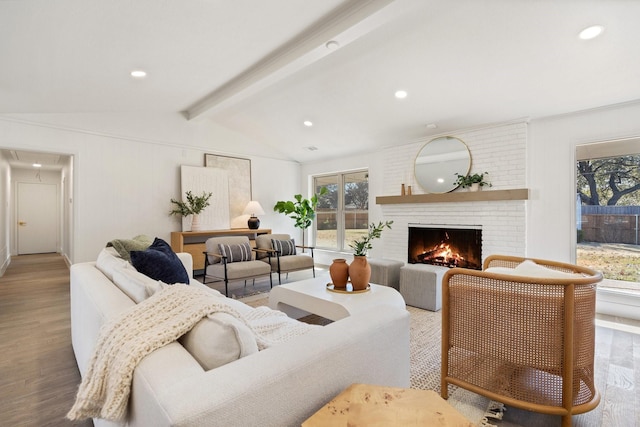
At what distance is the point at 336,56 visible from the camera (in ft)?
11.4

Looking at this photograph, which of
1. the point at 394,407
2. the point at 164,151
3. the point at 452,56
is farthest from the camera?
the point at 164,151

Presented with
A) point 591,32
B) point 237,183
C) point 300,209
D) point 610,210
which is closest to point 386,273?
point 610,210

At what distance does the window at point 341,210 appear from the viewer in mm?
6332

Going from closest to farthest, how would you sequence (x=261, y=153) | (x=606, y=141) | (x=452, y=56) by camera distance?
(x=452, y=56) → (x=606, y=141) → (x=261, y=153)

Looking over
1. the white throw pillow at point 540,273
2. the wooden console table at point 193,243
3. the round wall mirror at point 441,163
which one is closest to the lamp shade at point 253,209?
the wooden console table at point 193,243

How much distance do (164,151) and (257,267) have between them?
2.83 m

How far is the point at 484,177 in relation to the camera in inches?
171

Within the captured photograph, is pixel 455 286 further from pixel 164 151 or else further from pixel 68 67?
pixel 164 151

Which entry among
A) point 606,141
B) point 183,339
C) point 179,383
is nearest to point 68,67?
point 183,339

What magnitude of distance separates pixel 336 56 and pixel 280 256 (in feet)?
9.42

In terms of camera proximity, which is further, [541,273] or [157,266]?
[157,266]

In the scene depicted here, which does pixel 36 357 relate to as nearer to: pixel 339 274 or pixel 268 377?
pixel 339 274

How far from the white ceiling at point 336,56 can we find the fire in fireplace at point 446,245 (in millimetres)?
1508

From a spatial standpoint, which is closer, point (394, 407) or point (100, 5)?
point (394, 407)
